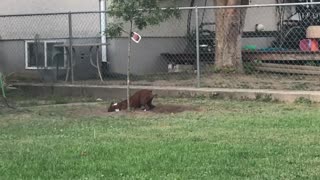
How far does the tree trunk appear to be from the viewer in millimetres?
13961

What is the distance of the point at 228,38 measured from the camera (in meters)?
14.0

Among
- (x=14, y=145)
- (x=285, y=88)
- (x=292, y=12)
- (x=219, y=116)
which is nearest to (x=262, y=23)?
(x=292, y=12)

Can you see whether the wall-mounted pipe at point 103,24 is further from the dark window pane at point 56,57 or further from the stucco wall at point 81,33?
the dark window pane at point 56,57

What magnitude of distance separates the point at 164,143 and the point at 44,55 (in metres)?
8.72

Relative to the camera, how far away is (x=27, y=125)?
29.4 feet

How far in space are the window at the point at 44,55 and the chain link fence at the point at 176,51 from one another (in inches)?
0.9

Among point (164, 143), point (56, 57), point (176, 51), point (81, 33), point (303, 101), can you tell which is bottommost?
point (164, 143)

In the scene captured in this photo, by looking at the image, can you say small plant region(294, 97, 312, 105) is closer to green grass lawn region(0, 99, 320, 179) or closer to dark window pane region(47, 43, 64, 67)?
green grass lawn region(0, 99, 320, 179)

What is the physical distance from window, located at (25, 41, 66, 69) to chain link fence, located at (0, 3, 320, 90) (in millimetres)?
23

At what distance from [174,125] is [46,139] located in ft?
6.07

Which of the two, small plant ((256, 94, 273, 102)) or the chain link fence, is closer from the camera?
small plant ((256, 94, 273, 102))

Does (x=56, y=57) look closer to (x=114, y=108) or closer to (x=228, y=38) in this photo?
(x=228, y=38)

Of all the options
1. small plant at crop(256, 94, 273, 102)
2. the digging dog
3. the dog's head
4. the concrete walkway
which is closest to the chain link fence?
the concrete walkway

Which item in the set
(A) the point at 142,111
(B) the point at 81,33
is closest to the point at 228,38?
(B) the point at 81,33
